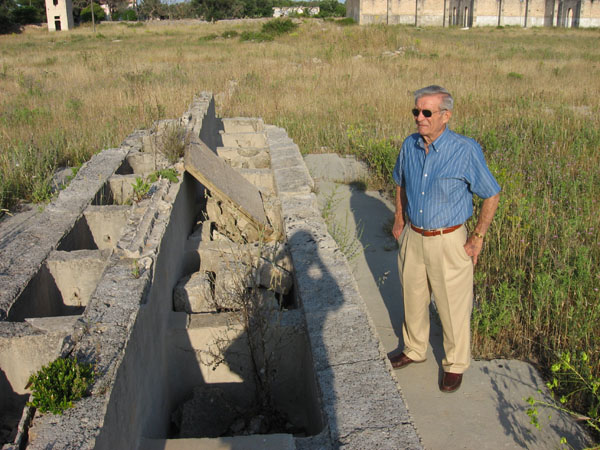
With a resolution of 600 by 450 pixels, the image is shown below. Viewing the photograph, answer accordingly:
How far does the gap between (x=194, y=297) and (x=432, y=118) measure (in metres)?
2.08

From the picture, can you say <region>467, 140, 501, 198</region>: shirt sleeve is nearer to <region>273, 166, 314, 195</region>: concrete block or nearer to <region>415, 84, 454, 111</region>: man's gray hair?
<region>415, 84, 454, 111</region>: man's gray hair

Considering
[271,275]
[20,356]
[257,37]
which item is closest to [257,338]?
[271,275]

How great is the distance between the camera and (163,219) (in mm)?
3670

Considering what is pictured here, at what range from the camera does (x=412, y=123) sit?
977 cm

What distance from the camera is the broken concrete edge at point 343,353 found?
229 cm

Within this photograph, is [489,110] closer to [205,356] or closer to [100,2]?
[205,356]

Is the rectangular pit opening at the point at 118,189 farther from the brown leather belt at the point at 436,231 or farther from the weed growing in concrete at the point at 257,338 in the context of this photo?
the brown leather belt at the point at 436,231

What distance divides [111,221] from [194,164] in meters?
0.89

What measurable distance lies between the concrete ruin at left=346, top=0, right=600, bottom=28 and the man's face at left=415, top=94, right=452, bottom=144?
4846cm

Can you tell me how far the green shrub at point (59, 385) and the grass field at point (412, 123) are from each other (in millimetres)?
2506

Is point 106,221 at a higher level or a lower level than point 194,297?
higher

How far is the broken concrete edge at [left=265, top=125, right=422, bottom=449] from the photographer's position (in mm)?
2289

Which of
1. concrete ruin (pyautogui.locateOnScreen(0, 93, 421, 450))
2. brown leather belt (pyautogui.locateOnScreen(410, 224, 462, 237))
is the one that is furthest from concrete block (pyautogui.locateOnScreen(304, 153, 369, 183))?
brown leather belt (pyautogui.locateOnScreen(410, 224, 462, 237))

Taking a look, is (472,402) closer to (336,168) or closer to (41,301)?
(41,301)
